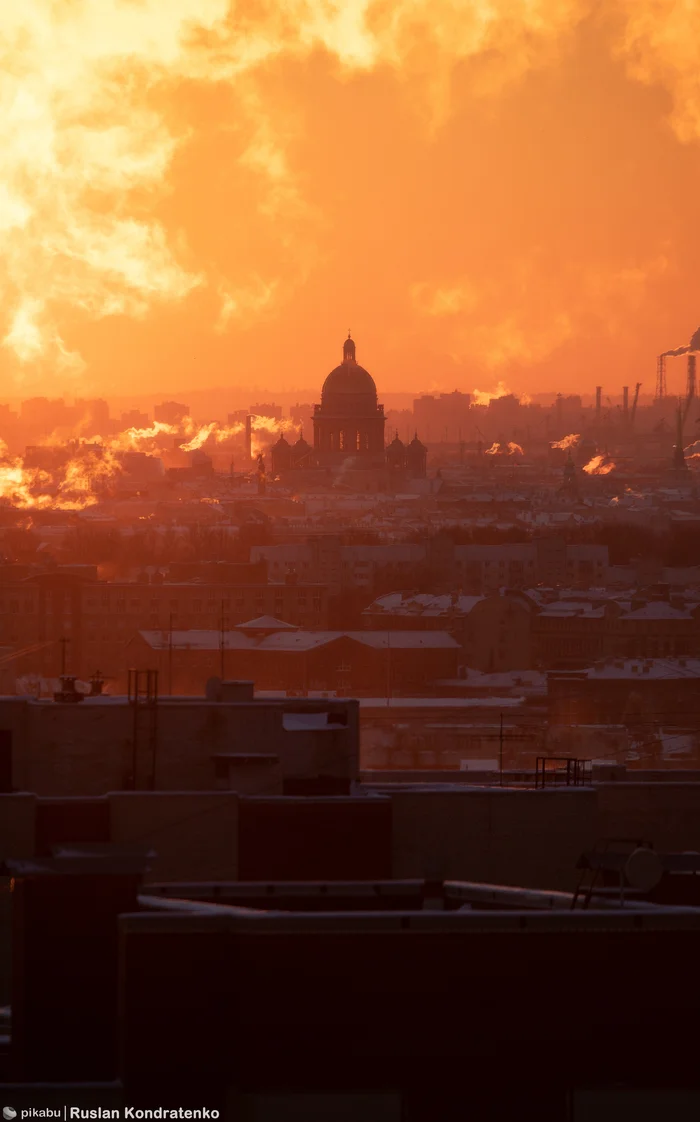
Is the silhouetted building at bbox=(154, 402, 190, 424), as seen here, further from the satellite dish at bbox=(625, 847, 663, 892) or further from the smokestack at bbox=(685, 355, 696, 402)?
the satellite dish at bbox=(625, 847, 663, 892)

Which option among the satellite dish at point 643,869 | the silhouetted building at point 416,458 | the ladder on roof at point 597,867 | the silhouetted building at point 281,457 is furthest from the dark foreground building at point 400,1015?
the silhouetted building at point 416,458

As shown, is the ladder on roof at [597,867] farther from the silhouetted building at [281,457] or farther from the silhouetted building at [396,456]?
the silhouetted building at [396,456]

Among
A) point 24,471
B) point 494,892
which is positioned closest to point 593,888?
point 494,892

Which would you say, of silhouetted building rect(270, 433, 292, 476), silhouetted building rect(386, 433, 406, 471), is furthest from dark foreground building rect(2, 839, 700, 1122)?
silhouetted building rect(386, 433, 406, 471)

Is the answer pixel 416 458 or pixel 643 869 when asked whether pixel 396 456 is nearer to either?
pixel 416 458

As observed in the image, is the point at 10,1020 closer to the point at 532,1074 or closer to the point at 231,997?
the point at 231,997

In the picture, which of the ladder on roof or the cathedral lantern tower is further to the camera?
the cathedral lantern tower

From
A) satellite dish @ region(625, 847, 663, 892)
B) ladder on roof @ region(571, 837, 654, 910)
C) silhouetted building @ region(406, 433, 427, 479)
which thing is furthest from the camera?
silhouetted building @ region(406, 433, 427, 479)
